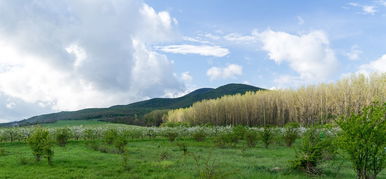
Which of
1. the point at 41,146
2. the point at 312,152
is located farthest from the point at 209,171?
the point at 41,146

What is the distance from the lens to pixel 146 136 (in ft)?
130

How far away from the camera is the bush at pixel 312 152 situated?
13.1m

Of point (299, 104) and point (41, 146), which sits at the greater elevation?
point (299, 104)

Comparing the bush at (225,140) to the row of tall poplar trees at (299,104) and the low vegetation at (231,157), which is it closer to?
the low vegetation at (231,157)

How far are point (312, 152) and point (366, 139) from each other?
14.2 ft

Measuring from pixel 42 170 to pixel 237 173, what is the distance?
28.3ft

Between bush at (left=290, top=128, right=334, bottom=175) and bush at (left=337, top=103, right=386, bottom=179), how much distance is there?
343cm

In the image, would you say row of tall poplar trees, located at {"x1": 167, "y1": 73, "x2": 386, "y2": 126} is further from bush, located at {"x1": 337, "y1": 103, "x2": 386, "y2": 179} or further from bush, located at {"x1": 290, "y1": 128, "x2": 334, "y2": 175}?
bush, located at {"x1": 337, "y1": 103, "x2": 386, "y2": 179}

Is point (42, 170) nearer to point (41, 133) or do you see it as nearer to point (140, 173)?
point (41, 133)

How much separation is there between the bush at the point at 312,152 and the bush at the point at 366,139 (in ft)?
11.3

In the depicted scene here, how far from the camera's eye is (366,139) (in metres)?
9.06

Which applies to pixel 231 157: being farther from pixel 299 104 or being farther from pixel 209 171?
pixel 299 104

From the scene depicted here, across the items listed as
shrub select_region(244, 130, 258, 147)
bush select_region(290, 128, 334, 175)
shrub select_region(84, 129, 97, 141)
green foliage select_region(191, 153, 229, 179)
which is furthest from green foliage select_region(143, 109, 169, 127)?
bush select_region(290, 128, 334, 175)

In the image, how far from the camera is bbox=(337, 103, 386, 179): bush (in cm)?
901
